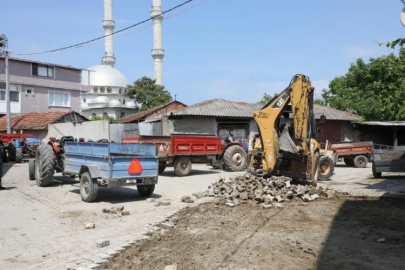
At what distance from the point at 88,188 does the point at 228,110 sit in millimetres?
16770

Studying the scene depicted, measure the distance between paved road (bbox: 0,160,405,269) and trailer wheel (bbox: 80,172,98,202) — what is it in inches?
6.7

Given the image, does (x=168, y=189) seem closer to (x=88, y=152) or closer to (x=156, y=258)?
(x=88, y=152)

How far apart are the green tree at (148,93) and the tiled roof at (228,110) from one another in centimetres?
2218

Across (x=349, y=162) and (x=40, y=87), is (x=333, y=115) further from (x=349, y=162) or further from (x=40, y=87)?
(x=40, y=87)

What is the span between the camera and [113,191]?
11.1 metres

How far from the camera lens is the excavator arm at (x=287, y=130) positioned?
428 inches

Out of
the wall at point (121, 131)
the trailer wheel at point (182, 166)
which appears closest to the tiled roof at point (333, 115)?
the wall at point (121, 131)

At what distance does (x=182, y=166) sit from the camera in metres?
15.1

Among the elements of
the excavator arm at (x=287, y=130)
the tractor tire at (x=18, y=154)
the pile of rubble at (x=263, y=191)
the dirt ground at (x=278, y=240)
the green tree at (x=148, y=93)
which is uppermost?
the green tree at (x=148, y=93)

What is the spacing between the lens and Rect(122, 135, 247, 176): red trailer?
1477 centimetres

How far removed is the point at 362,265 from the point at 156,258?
2.64m

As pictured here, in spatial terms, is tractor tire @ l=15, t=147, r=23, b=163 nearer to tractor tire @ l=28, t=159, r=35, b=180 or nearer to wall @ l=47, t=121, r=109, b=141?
wall @ l=47, t=121, r=109, b=141

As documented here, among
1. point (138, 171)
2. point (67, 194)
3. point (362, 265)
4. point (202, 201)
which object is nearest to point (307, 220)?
point (362, 265)

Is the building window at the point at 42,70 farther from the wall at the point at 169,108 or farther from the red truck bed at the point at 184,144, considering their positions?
the red truck bed at the point at 184,144
